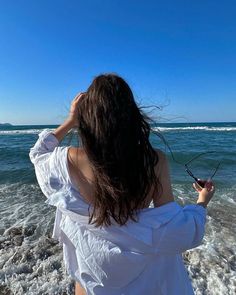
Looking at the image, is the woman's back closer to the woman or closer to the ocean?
the woman

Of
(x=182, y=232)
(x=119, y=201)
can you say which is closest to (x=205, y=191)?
(x=182, y=232)

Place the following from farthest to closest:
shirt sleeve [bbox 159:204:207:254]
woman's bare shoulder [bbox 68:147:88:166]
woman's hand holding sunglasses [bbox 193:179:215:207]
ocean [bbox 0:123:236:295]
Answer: ocean [bbox 0:123:236:295] → woman's hand holding sunglasses [bbox 193:179:215:207] → woman's bare shoulder [bbox 68:147:88:166] → shirt sleeve [bbox 159:204:207:254]

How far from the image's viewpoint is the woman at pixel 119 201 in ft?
4.96

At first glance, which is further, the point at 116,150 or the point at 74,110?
the point at 74,110

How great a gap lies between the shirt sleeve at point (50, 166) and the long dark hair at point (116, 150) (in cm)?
18

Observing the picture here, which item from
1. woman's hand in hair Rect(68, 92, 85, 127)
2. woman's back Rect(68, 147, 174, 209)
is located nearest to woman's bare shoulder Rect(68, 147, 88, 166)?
woman's back Rect(68, 147, 174, 209)

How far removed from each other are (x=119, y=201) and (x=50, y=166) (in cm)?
41

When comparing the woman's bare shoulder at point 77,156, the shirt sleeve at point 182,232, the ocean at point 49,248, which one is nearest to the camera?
the shirt sleeve at point 182,232

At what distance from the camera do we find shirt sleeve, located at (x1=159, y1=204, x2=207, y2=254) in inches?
58.9


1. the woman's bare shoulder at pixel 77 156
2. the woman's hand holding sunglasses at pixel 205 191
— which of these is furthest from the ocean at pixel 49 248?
the woman's bare shoulder at pixel 77 156

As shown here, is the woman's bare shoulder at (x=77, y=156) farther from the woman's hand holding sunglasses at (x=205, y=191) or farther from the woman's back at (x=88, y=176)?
the woman's hand holding sunglasses at (x=205, y=191)

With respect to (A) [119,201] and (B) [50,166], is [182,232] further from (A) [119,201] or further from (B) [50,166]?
(B) [50,166]

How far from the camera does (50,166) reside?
171cm

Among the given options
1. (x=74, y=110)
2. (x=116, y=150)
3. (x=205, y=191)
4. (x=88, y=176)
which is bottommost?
(x=205, y=191)
